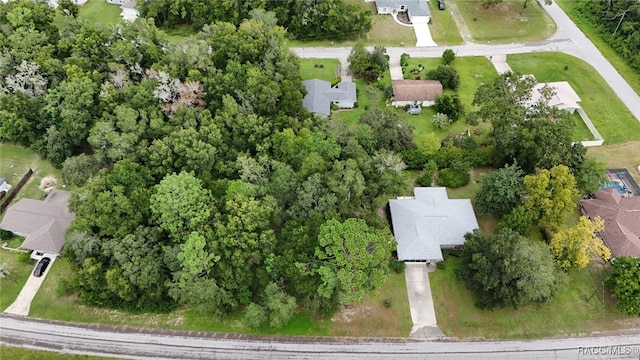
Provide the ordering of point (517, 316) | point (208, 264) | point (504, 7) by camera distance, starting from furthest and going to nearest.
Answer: point (504, 7) → point (517, 316) → point (208, 264)

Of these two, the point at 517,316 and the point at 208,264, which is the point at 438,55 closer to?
the point at 517,316

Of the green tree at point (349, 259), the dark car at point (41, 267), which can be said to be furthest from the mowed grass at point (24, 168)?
the green tree at point (349, 259)

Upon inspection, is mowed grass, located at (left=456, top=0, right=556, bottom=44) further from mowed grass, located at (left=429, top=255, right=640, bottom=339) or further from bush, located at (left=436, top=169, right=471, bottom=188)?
mowed grass, located at (left=429, top=255, right=640, bottom=339)

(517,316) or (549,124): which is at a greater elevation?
(549,124)

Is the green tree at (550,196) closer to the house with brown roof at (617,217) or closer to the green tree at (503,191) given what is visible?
the green tree at (503,191)

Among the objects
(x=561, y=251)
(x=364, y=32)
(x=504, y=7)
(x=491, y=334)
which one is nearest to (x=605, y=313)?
(x=561, y=251)

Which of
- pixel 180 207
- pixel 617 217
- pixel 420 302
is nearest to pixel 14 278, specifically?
pixel 180 207

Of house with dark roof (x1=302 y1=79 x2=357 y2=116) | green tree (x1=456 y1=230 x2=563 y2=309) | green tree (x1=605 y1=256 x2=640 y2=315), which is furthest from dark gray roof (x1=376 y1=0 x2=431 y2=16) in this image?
green tree (x1=605 y1=256 x2=640 y2=315)
